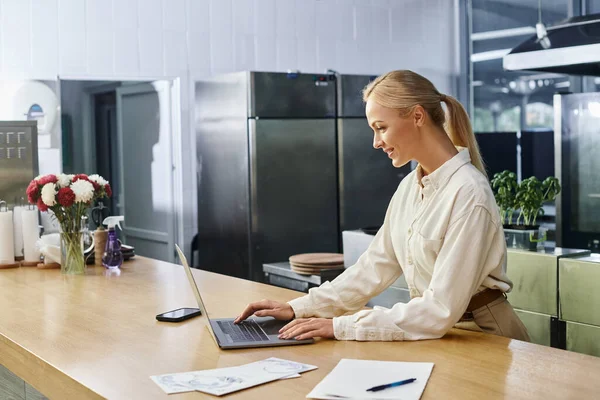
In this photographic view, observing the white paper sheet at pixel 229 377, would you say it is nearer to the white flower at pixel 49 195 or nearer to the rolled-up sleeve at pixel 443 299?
the rolled-up sleeve at pixel 443 299

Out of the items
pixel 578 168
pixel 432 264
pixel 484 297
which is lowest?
pixel 484 297

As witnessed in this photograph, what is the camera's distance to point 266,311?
2271mm

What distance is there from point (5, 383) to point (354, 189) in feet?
10.8

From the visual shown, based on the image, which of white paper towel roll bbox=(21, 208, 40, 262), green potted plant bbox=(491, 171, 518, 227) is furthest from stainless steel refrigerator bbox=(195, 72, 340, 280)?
green potted plant bbox=(491, 171, 518, 227)

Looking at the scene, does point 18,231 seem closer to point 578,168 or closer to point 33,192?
point 33,192

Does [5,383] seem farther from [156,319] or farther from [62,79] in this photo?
[62,79]

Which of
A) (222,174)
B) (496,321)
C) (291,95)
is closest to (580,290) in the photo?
(496,321)

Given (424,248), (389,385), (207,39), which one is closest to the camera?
(389,385)

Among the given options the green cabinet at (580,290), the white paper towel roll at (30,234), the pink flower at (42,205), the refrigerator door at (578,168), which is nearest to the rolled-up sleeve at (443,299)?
the green cabinet at (580,290)

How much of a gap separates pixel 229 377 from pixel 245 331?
0.43 metres

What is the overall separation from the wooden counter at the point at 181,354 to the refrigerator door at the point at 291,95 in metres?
2.52

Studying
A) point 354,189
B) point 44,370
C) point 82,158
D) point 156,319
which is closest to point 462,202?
point 156,319

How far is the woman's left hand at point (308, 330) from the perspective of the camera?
6.84 ft

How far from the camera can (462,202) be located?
2.12 metres
